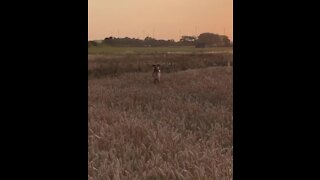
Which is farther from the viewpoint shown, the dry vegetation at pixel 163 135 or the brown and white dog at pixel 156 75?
the brown and white dog at pixel 156 75

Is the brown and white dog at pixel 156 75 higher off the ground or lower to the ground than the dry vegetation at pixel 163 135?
higher

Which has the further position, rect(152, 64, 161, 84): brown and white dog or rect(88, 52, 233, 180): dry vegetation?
rect(152, 64, 161, 84): brown and white dog

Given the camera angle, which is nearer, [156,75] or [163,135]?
[163,135]

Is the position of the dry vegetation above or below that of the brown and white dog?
below
